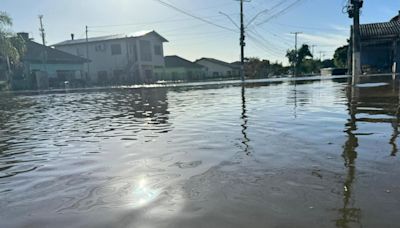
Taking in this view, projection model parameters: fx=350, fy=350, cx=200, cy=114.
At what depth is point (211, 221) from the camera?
310 centimetres

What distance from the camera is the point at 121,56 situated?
53.5 meters

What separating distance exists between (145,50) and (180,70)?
17198 millimetres

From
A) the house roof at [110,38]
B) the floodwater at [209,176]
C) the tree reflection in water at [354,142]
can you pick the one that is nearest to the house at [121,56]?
the house roof at [110,38]

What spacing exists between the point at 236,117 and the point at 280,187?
5811 mm

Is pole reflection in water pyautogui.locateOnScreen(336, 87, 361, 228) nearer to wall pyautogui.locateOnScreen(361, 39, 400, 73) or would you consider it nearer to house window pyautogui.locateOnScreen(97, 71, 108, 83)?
wall pyautogui.locateOnScreen(361, 39, 400, 73)

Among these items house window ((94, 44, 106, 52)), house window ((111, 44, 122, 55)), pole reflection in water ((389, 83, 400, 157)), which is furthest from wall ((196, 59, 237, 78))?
pole reflection in water ((389, 83, 400, 157))

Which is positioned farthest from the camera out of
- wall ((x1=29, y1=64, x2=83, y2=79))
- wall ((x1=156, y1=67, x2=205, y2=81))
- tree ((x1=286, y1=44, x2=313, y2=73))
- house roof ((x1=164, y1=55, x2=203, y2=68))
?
tree ((x1=286, y1=44, x2=313, y2=73))

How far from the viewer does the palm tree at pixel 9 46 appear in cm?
3869

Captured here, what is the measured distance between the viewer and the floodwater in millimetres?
3202

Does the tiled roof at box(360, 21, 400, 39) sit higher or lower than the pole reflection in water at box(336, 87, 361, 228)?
higher

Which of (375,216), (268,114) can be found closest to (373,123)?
(268,114)

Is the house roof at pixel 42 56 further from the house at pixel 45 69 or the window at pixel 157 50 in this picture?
the window at pixel 157 50

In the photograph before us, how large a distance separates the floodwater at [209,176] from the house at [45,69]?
38.0 meters

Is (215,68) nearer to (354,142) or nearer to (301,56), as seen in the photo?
(301,56)
